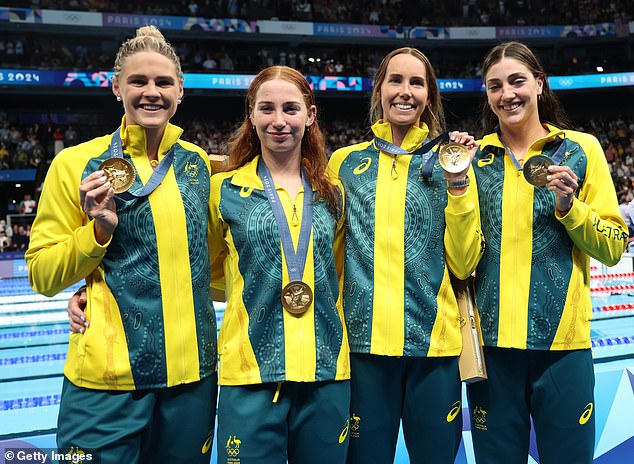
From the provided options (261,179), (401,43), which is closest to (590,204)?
(261,179)

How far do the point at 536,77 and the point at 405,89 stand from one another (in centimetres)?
55

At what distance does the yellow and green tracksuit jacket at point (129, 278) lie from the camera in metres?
1.85

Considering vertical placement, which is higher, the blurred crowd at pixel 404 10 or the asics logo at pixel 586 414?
the blurred crowd at pixel 404 10

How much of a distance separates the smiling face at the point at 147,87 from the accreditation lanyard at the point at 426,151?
791 mm

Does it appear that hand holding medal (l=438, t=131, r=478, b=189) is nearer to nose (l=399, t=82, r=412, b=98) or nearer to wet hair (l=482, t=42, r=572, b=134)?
nose (l=399, t=82, r=412, b=98)

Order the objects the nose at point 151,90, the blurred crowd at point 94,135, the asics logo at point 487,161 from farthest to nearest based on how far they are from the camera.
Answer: the blurred crowd at point 94,135
the asics logo at point 487,161
the nose at point 151,90

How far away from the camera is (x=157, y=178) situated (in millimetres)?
1919

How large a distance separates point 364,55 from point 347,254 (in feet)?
67.9

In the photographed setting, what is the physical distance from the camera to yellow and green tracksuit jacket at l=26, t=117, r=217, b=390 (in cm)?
185

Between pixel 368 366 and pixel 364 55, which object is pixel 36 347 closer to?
pixel 368 366

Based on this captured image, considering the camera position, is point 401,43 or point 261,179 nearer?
point 261,179

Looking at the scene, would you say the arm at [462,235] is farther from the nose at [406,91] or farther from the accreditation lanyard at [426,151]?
the nose at [406,91]

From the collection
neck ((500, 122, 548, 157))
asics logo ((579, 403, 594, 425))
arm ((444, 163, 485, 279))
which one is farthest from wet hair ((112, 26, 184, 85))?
asics logo ((579, 403, 594, 425))

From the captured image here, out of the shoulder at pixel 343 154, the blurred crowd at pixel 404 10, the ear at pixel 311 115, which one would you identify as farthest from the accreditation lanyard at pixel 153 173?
the blurred crowd at pixel 404 10
